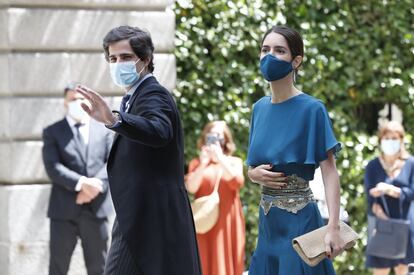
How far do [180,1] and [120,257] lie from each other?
6438 millimetres

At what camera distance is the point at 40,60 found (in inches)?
422

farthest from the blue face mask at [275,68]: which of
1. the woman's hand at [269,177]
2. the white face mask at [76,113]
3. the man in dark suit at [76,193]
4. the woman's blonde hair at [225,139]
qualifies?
the woman's blonde hair at [225,139]

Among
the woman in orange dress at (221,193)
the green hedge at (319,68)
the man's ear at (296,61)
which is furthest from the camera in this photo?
the green hedge at (319,68)

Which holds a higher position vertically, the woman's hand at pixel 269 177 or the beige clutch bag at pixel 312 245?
the woman's hand at pixel 269 177

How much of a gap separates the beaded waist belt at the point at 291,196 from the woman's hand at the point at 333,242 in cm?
28

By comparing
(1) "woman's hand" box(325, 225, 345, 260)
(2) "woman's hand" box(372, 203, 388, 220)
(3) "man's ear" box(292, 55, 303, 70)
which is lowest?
(2) "woman's hand" box(372, 203, 388, 220)

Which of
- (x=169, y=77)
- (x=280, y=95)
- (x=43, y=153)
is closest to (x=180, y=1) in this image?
(x=169, y=77)

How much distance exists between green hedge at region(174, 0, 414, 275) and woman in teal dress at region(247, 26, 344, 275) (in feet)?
18.4

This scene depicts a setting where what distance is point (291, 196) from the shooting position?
242 inches

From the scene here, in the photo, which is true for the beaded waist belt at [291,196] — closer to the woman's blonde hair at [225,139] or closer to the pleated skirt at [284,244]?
the pleated skirt at [284,244]

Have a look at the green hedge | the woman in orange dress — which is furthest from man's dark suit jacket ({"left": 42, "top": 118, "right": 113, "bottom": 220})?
the green hedge

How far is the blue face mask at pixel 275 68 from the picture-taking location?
6184 millimetres

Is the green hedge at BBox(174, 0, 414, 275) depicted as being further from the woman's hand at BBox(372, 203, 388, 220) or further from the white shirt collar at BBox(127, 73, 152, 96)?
the white shirt collar at BBox(127, 73, 152, 96)

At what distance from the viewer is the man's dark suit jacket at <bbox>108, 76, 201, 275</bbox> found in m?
5.81
